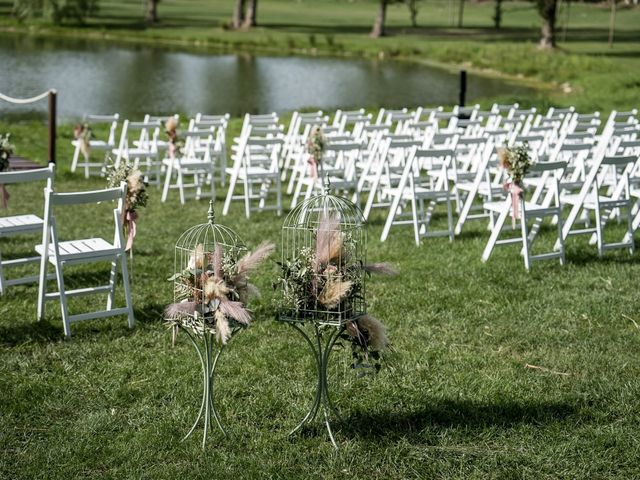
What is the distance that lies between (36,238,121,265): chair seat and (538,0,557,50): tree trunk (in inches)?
1449

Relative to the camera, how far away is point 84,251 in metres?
7.08

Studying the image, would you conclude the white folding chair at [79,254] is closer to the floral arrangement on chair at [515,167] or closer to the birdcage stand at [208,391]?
the birdcage stand at [208,391]

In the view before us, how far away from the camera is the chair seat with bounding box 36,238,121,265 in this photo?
6949 mm

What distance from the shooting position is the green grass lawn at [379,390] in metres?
5.01

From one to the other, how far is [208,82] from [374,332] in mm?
29101

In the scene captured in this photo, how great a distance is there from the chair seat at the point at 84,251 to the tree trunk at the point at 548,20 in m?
36.8

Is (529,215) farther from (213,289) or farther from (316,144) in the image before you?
(213,289)

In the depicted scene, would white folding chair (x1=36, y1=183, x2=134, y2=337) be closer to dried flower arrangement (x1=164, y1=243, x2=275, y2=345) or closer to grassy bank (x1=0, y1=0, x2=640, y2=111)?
dried flower arrangement (x1=164, y1=243, x2=275, y2=345)

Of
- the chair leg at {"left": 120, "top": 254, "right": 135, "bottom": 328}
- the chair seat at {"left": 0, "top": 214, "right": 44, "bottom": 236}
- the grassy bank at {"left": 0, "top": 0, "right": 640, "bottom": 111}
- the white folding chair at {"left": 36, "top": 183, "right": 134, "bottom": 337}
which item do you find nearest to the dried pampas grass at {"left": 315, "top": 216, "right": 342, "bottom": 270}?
the white folding chair at {"left": 36, "top": 183, "right": 134, "bottom": 337}

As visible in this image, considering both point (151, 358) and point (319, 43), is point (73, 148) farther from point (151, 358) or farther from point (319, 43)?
point (319, 43)

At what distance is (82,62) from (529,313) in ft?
108

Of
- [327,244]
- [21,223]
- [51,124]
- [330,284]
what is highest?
[327,244]

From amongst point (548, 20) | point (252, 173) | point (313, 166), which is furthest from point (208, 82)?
point (313, 166)

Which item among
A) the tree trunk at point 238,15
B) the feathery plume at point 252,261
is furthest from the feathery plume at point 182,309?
the tree trunk at point 238,15
